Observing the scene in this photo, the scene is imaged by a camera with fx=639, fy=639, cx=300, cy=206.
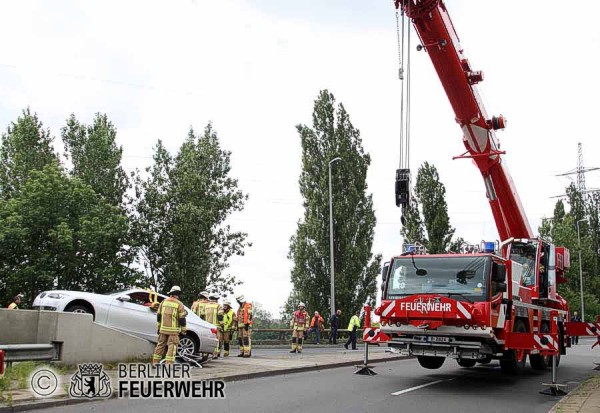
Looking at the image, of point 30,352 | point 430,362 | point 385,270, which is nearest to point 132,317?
point 30,352

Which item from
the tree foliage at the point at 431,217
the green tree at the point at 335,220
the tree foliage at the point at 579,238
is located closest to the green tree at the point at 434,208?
the tree foliage at the point at 431,217

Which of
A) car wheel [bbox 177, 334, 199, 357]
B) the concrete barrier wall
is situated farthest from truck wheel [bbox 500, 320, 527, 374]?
the concrete barrier wall

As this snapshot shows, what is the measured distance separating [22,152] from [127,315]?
2240 centimetres

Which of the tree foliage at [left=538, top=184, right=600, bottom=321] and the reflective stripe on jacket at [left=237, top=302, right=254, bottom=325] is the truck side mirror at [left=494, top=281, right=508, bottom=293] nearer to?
the reflective stripe on jacket at [left=237, top=302, right=254, bottom=325]

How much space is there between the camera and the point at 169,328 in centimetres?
1197

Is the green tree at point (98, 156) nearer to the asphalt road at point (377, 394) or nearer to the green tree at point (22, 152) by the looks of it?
the green tree at point (22, 152)

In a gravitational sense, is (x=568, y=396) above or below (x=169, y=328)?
below

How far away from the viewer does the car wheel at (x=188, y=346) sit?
554 inches

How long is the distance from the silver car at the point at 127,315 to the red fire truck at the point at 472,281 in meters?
4.12

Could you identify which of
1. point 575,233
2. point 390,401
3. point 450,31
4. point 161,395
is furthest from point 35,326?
point 575,233

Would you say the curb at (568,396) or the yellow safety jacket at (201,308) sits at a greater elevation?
the yellow safety jacket at (201,308)

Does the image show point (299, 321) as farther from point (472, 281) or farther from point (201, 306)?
point (472, 281)

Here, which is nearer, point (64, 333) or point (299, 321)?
point (64, 333)

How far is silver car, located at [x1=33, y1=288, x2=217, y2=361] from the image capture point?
14.3m
